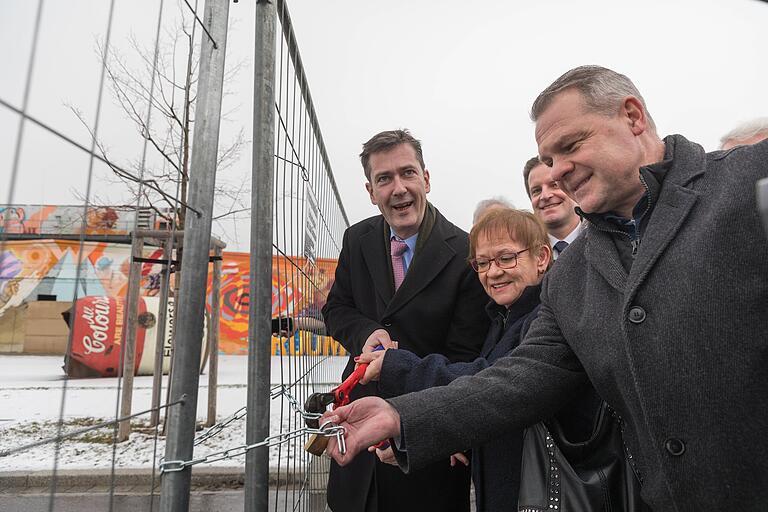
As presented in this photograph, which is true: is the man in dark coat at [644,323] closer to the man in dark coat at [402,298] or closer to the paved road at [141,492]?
the man in dark coat at [402,298]

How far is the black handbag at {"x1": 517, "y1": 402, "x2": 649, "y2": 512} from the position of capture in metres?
1.32

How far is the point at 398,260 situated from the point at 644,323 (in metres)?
1.42

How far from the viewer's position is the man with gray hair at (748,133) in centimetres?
254

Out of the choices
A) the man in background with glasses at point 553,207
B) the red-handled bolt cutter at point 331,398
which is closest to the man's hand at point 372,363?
the red-handled bolt cutter at point 331,398

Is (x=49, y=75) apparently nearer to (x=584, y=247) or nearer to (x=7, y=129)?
(x=7, y=129)

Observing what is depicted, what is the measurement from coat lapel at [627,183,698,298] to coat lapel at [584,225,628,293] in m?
0.06

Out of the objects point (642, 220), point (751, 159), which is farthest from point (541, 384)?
point (751, 159)

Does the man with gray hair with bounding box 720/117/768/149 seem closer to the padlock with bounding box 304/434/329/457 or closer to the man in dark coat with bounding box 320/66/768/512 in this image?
the man in dark coat with bounding box 320/66/768/512

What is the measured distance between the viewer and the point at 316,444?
141cm

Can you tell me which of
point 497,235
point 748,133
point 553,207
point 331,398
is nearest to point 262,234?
point 331,398

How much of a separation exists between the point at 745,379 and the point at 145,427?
151 inches

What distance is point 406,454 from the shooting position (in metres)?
1.45

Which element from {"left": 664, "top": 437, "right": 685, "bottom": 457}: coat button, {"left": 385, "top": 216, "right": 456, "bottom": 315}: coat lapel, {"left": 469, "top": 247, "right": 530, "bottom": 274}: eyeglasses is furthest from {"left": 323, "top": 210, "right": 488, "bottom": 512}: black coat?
{"left": 664, "top": 437, "right": 685, "bottom": 457}: coat button

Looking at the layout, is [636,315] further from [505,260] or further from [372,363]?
[372,363]
